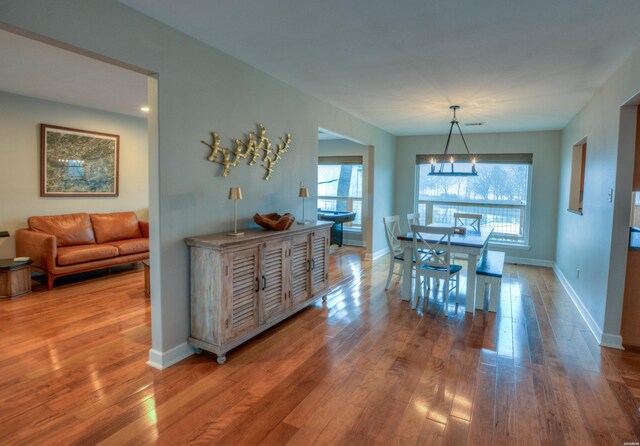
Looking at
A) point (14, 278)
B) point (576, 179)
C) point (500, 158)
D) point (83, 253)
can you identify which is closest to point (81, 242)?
point (83, 253)

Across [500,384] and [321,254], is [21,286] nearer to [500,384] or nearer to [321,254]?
[321,254]

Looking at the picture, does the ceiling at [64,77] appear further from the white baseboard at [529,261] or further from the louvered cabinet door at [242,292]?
the white baseboard at [529,261]

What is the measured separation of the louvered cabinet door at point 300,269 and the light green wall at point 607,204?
2675 mm

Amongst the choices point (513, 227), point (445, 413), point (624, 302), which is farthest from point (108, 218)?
point (513, 227)

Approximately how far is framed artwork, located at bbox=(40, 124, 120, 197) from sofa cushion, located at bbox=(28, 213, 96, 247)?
35 cm

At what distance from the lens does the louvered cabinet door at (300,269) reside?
350 cm

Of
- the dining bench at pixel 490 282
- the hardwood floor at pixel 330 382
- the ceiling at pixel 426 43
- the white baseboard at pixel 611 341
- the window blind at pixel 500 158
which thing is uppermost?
the ceiling at pixel 426 43

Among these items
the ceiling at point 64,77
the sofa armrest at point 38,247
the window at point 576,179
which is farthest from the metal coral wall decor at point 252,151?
the window at point 576,179

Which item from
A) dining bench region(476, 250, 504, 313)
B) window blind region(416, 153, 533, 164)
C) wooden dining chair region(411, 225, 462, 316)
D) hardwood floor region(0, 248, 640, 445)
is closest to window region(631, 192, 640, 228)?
hardwood floor region(0, 248, 640, 445)

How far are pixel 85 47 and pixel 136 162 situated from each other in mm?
4354

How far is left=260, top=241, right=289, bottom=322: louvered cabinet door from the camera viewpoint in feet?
10.1

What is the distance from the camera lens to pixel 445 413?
2.15 metres

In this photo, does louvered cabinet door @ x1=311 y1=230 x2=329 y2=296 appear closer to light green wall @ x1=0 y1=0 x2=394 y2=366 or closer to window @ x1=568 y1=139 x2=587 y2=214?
light green wall @ x1=0 y1=0 x2=394 y2=366

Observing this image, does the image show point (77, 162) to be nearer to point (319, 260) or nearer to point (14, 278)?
point (14, 278)
